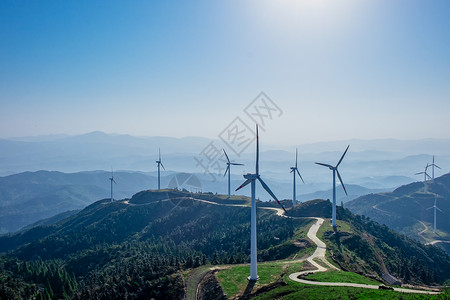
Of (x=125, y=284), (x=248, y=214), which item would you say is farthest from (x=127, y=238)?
(x=125, y=284)

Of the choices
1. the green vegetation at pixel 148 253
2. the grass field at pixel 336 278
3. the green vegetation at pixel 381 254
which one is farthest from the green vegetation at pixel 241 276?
the green vegetation at pixel 381 254

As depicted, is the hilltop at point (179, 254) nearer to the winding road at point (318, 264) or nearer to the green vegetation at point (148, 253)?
the green vegetation at point (148, 253)

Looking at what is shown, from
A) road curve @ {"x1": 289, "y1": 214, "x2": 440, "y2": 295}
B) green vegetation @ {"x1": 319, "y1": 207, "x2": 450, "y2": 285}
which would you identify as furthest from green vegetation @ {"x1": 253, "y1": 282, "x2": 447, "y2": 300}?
green vegetation @ {"x1": 319, "y1": 207, "x2": 450, "y2": 285}

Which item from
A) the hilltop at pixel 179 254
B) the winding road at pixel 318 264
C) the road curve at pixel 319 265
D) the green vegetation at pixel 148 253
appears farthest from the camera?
the hilltop at pixel 179 254

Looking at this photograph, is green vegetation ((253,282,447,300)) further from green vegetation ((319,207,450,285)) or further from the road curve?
green vegetation ((319,207,450,285))

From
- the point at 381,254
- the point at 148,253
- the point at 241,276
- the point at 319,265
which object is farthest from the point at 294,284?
the point at 148,253

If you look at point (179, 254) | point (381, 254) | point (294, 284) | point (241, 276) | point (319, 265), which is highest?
point (294, 284)

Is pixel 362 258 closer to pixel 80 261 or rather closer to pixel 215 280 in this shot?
pixel 215 280

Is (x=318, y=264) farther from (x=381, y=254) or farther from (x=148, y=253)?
(x=148, y=253)
